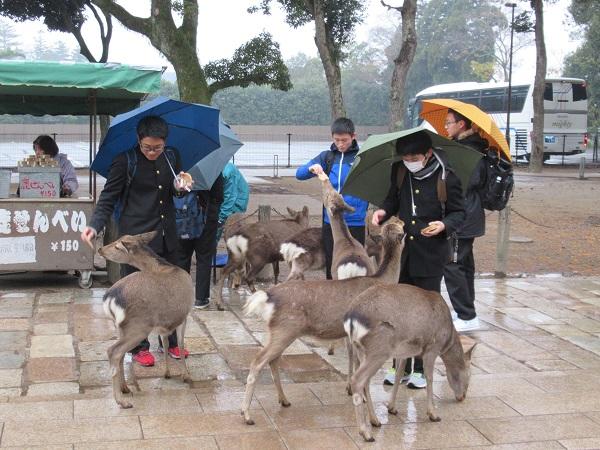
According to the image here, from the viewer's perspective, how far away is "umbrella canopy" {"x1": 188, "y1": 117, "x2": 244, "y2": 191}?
6.88m

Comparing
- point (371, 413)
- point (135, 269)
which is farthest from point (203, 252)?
point (371, 413)

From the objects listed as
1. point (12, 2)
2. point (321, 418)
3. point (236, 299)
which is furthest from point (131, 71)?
point (12, 2)

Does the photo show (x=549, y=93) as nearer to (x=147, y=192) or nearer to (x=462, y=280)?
(x=462, y=280)

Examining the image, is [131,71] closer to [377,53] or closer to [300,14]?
[300,14]

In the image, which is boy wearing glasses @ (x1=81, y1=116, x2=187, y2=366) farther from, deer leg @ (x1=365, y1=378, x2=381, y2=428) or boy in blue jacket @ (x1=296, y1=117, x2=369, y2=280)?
deer leg @ (x1=365, y1=378, x2=381, y2=428)

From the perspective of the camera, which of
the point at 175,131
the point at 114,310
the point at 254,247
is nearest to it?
the point at 114,310

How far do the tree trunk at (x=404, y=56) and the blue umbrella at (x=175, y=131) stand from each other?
876cm

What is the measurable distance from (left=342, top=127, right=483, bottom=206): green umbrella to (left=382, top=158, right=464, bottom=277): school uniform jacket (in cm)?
15

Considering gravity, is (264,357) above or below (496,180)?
below

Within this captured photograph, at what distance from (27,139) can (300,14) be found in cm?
1952

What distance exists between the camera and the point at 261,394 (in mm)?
5023

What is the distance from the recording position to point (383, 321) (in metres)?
4.31

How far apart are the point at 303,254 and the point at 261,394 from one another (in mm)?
2262

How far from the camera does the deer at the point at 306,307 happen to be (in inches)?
178
